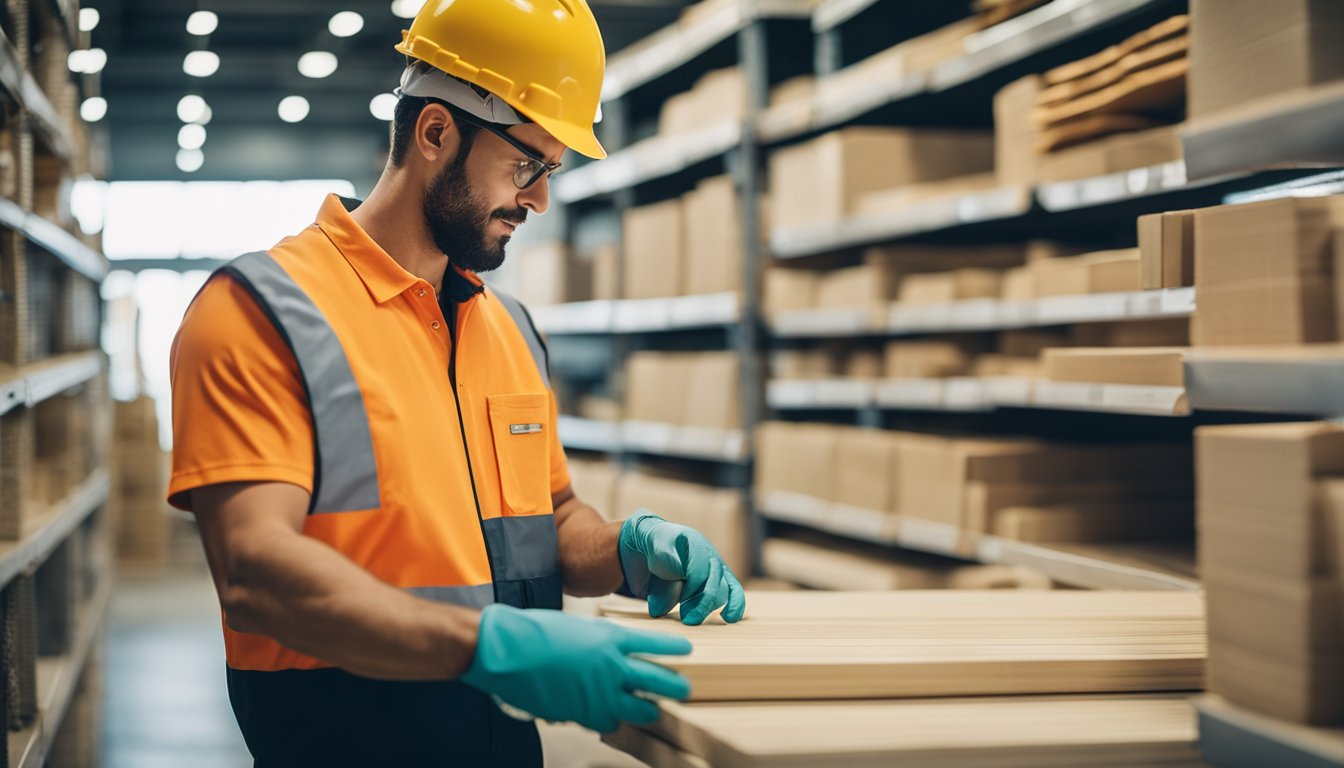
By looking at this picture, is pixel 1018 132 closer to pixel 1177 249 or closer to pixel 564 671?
pixel 1177 249

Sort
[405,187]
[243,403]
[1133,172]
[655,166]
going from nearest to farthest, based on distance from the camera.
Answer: [243,403] < [405,187] < [1133,172] < [655,166]

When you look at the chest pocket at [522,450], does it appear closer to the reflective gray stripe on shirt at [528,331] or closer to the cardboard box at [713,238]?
the reflective gray stripe on shirt at [528,331]

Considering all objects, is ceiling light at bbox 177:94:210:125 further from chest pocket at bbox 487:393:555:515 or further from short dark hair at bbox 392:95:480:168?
chest pocket at bbox 487:393:555:515

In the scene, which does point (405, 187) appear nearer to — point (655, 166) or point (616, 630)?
point (616, 630)

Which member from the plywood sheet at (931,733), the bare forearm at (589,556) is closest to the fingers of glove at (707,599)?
the bare forearm at (589,556)

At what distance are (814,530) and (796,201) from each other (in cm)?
137

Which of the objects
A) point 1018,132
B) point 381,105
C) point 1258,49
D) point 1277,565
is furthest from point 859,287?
point 381,105

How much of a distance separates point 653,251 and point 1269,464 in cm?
482

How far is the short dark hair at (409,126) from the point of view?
2174mm

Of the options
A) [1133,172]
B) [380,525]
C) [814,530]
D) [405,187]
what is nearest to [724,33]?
[814,530]

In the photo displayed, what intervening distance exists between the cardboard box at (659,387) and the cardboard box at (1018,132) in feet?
7.12

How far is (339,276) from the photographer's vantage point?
6.75 ft

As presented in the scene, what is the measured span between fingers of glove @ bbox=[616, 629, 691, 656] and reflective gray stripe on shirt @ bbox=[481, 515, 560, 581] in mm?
469

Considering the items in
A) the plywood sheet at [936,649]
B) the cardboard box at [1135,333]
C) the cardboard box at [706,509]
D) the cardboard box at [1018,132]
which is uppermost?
the cardboard box at [1018,132]
